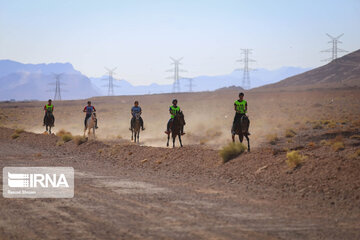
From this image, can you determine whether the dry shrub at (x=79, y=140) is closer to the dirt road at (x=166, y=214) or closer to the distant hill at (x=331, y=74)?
the dirt road at (x=166, y=214)

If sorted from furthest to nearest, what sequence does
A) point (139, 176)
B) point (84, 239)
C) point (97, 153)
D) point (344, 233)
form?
point (97, 153) → point (139, 176) → point (344, 233) → point (84, 239)

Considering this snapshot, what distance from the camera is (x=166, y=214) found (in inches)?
401

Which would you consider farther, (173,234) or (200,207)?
(200,207)

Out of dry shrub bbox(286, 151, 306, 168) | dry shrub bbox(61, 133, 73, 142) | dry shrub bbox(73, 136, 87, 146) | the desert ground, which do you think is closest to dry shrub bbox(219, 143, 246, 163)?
the desert ground

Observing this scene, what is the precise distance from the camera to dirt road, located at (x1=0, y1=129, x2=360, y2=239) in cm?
866

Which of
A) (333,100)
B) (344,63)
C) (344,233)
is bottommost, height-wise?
(344,233)

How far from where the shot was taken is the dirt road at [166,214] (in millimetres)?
8664

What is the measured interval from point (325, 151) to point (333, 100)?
70592mm

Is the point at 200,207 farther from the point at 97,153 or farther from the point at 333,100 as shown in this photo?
the point at 333,100

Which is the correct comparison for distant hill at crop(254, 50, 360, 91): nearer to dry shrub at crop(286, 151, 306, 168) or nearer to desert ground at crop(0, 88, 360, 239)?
desert ground at crop(0, 88, 360, 239)

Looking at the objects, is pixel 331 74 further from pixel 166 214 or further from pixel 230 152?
pixel 166 214

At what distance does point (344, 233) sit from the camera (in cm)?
878

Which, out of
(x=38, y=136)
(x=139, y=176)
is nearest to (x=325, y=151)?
(x=139, y=176)

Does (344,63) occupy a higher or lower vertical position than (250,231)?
higher
